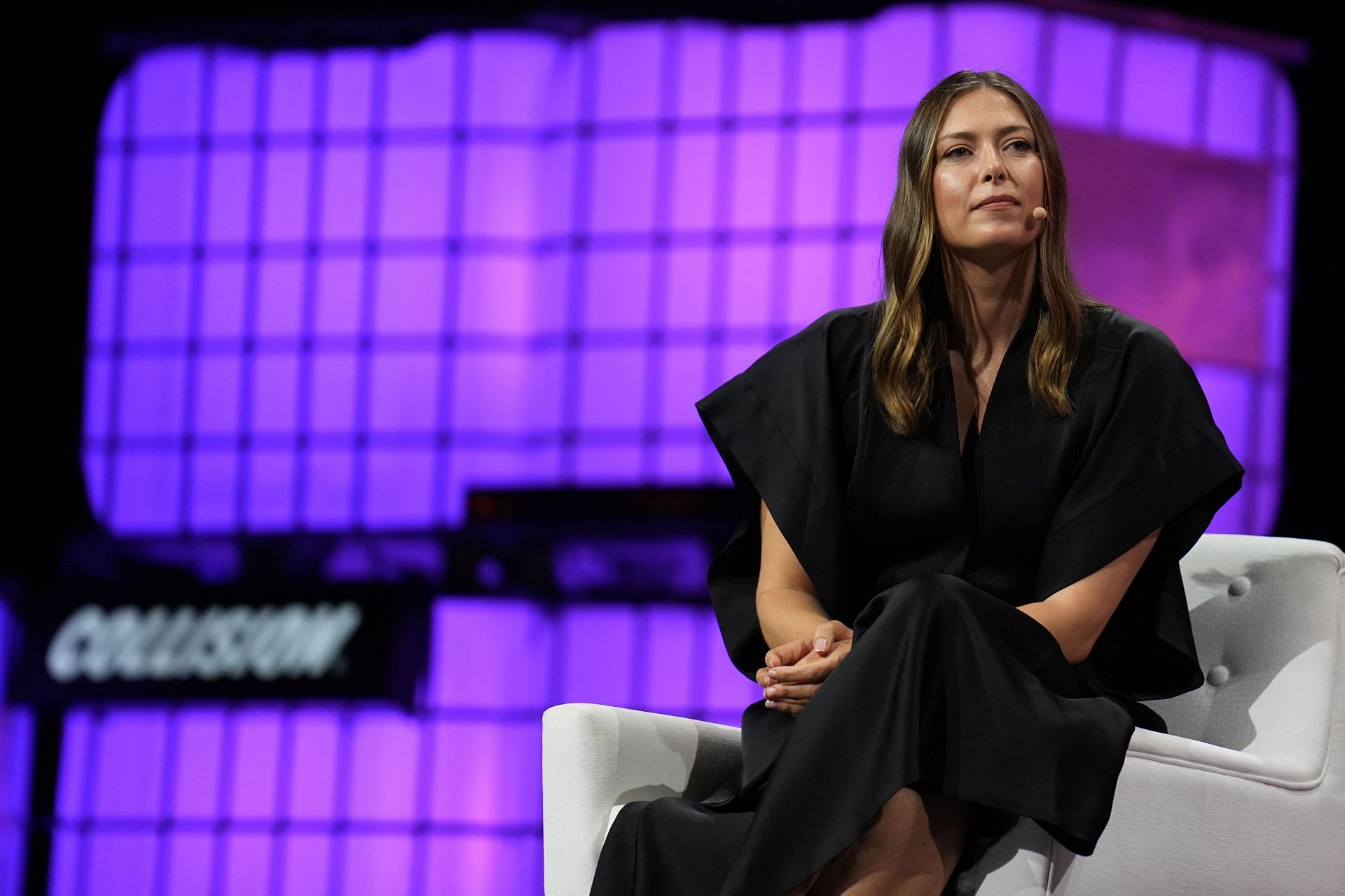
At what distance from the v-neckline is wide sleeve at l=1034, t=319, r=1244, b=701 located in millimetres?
113

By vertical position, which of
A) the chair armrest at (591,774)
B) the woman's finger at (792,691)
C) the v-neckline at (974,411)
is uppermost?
the v-neckline at (974,411)

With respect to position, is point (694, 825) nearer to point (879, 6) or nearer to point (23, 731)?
point (879, 6)

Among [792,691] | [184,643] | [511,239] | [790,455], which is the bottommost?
[184,643]

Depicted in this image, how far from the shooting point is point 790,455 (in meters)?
2.06

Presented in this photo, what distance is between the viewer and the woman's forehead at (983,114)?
205cm

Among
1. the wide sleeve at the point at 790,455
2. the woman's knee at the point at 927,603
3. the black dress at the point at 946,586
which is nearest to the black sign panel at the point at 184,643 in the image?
the wide sleeve at the point at 790,455

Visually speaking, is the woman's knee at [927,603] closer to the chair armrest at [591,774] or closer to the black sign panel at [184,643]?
the chair armrest at [591,774]

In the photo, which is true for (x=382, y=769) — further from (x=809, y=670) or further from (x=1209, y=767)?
(x=1209, y=767)

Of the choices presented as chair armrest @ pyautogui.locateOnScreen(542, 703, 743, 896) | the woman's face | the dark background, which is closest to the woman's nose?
the woman's face

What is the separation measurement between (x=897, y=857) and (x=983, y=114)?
41.8 inches

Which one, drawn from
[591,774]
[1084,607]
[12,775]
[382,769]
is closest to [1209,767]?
[1084,607]

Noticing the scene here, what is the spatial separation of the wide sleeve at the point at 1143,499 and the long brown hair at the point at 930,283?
0.26 ft

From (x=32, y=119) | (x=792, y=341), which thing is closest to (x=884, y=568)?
(x=792, y=341)

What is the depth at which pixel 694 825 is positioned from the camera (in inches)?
65.3
